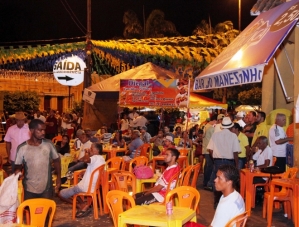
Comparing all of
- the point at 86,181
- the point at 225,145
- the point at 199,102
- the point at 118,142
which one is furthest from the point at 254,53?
the point at 199,102

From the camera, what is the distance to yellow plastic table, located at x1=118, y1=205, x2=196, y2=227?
5.07 metres

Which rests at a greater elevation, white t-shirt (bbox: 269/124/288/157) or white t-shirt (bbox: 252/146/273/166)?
white t-shirt (bbox: 269/124/288/157)

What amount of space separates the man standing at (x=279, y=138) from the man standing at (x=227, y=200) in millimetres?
4402

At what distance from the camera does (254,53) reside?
701 centimetres

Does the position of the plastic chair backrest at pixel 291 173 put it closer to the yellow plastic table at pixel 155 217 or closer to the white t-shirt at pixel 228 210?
the yellow plastic table at pixel 155 217

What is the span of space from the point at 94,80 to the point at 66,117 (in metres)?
13.3

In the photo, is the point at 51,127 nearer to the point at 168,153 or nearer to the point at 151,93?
the point at 151,93

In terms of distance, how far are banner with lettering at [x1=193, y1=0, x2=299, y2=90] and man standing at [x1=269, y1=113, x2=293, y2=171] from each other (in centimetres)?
178

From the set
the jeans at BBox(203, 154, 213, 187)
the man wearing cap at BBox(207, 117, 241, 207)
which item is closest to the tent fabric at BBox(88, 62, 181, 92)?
the jeans at BBox(203, 154, 213, 187)

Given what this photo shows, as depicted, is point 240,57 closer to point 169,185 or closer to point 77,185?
point 169,185

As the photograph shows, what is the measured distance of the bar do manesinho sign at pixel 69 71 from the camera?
19.6 m

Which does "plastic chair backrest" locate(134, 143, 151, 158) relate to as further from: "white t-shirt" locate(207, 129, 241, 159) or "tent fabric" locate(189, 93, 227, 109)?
"tent fabric" locate(189, 93, 227, 109)

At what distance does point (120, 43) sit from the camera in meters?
20.2

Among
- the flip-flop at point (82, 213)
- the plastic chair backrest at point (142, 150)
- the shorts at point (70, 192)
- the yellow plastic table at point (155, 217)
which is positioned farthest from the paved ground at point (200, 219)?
the plastic chair backrest at point (142, 150)
